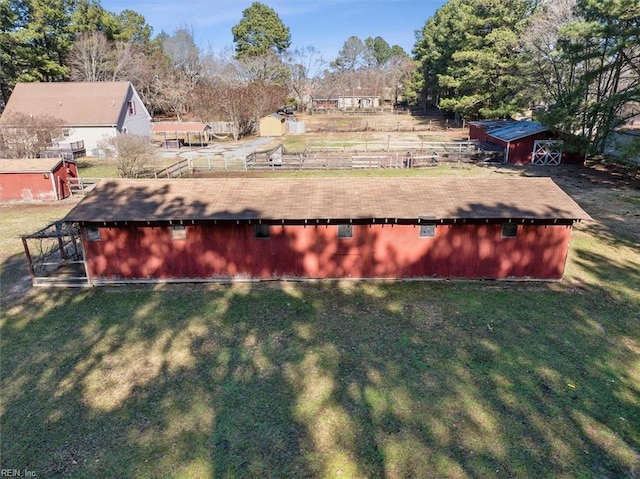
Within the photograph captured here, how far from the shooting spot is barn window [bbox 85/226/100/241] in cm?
1316

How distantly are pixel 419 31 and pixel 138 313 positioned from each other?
8719 centimetres

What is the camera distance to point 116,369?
9547 mm

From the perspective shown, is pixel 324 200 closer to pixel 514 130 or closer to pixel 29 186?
pixel 29 186

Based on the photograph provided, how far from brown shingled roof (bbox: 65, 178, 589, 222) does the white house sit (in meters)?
28.2

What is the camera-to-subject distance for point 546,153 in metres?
32.8

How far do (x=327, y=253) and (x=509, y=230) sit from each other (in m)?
5.88

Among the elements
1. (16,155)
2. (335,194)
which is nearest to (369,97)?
(16,155)

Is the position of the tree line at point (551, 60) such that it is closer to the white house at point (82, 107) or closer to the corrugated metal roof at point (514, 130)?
the corrugated metal roof at point (514, 130)

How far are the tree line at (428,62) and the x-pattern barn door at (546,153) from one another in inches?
110

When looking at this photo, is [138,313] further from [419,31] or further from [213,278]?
[419,31]

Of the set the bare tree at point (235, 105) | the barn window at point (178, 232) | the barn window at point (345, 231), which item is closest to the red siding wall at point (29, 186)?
the barn window at point (178, 232)

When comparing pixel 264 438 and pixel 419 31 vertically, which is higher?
pixel 419 31

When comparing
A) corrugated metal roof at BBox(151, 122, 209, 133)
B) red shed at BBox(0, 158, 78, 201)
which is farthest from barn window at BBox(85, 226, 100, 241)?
corrugated metal roof at BBox(151, 122, 209, 133)

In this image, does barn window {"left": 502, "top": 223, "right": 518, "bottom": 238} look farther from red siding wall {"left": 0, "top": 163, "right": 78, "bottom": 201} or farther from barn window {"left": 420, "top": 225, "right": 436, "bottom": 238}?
red siding wall {"left": 0, "top": 163, "right": 78, "bottom": 201}
